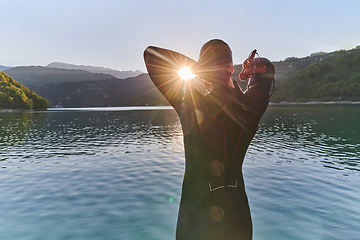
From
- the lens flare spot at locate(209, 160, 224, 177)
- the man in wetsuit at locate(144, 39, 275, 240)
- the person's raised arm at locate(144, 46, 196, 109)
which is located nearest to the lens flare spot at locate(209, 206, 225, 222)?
the man in wetsuit at locate(144, 39, 275, 240)

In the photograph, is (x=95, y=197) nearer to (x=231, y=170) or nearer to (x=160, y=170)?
(x=160, y=170)

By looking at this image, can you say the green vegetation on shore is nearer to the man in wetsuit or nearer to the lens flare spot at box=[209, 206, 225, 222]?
the man in wetsuit

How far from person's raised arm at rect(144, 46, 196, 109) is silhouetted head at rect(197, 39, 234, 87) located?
17cm

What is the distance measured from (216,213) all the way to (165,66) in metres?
1.18

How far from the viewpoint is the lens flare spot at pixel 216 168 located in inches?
72.8

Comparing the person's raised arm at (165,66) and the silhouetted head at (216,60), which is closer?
the silhouetted head at (216,60)

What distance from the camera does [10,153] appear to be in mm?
25906

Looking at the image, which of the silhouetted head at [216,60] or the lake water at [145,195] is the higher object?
the silhouetted head at [216,60]

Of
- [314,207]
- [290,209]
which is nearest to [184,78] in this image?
[290,209]

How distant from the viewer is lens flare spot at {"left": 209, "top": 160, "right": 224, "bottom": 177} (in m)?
1.85

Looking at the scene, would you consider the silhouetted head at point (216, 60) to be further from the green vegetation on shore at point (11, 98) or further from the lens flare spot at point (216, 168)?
the green vegetation on shore at point (11, 98)

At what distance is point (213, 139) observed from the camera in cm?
184

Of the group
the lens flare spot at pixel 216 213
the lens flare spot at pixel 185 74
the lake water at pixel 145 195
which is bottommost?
the lake water at pixel 145 195

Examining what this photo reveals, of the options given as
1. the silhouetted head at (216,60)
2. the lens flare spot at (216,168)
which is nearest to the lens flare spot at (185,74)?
the silhouetted head at (216,60)
